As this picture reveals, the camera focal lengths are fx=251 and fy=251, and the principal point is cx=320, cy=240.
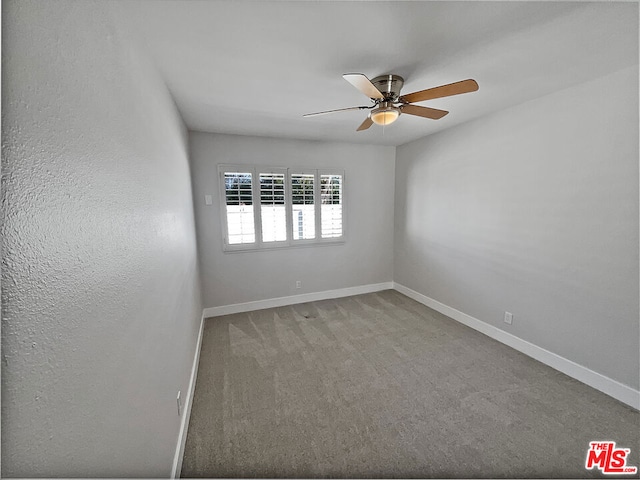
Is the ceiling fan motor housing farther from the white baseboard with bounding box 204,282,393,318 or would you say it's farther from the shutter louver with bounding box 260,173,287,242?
the white baseboard with bounding box 204,282,393,318

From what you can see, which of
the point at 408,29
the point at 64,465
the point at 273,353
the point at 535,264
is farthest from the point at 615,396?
the point at 64,465

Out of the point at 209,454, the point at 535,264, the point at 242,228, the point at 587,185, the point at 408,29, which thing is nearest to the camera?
the point at 408,29

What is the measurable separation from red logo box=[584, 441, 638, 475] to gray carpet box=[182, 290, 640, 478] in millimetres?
39

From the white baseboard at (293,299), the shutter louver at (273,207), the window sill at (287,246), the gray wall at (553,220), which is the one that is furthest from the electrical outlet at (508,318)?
the shutter louver at (273,207)

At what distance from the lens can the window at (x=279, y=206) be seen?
3.32 meters

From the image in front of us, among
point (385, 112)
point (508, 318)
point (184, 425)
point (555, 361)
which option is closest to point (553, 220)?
point (508, 318)

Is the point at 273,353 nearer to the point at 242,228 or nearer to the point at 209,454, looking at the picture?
the point at 209,454

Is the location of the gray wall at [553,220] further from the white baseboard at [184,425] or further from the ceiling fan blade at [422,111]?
the white baseboard at [184,425]

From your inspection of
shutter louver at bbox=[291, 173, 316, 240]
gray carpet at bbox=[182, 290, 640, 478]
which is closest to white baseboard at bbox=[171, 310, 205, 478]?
gray carpet at bbox=[182, 290, 640, 478]

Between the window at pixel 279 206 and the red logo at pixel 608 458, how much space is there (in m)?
3.05

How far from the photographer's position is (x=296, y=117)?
2609mm

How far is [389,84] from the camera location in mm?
1811

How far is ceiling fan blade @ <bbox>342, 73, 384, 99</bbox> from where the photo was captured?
1408mm

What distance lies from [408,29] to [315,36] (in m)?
0.50
